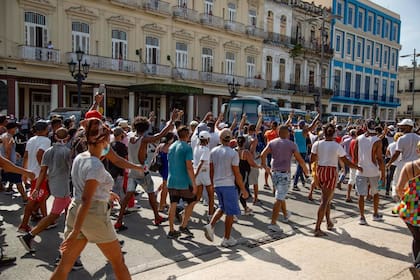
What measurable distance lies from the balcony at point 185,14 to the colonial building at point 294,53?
316 inches

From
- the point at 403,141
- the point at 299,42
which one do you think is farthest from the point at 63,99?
the point at 299,42

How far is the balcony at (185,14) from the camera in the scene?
26.2m

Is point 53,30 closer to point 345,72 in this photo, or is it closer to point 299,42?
point 299,42

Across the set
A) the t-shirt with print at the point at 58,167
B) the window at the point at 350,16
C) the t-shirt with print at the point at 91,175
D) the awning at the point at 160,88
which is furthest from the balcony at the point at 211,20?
the t-shirt with print at the point at 91,175

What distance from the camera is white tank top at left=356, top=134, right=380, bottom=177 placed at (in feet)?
23.3

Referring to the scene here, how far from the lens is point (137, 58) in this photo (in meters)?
25.0

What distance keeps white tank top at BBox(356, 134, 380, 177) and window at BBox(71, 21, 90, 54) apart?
18.7 metres

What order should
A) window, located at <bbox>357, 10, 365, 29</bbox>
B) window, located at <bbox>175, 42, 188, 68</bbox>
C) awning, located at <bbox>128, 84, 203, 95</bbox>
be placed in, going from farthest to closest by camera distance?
window, located at <bbox>357, 10, 365, 29</bbox> < window, located at <bbox>175, 42, 188, 68</bbox> < awning, located at <bbox>128, 84, 203, 95</bbox>

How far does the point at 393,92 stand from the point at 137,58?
38930mm

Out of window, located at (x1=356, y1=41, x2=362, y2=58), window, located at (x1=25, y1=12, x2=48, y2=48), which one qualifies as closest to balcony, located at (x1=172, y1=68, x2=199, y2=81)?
window, located at (x1=25, y1=12, x2=48, y2=48)

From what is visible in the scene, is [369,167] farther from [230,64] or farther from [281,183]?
[230,64]

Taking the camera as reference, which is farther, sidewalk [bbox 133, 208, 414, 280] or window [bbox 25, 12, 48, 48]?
window [bbox 25, 12, 48, 48]

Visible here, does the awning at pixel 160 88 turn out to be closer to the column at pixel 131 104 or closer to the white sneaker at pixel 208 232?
the column at pixel 131 104

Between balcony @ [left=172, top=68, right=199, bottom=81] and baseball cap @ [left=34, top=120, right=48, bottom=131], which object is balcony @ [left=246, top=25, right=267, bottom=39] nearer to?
balcony @ [left=172, top=68, right=199, bottom=81]
